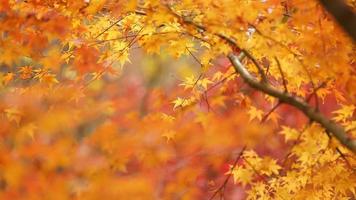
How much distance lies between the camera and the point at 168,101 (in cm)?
498

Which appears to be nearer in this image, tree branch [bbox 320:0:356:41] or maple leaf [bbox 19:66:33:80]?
tree branch [bbox 320:0:356:41]

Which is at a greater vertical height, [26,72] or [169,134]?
[26,72]

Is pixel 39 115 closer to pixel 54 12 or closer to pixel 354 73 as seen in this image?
pixel 54 12

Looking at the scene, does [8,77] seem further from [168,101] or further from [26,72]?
[168,101]

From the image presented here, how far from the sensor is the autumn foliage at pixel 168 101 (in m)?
3.08

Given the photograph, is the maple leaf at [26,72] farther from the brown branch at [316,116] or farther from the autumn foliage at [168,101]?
the brown branch at [316,116]

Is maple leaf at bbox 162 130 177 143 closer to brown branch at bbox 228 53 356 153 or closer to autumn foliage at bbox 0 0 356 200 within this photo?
autumn foliage at bbox 0 0 356 200

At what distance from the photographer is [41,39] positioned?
368 centimetres

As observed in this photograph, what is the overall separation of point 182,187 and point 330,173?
1.35 metres

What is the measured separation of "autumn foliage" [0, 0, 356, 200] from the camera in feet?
10.1

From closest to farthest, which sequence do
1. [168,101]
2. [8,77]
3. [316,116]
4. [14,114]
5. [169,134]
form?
[316,116] < [14,114] < [8,77] < [169,134] < [168,101]

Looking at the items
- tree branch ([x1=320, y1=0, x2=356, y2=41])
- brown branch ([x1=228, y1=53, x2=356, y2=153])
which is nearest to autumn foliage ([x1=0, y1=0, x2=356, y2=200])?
brown branch ([x1=228, y1=53, x2=356, y2=153])

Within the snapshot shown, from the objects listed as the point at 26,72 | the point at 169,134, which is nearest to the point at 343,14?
the point at 169,134

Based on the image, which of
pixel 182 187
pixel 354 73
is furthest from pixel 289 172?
pixel 354 73
